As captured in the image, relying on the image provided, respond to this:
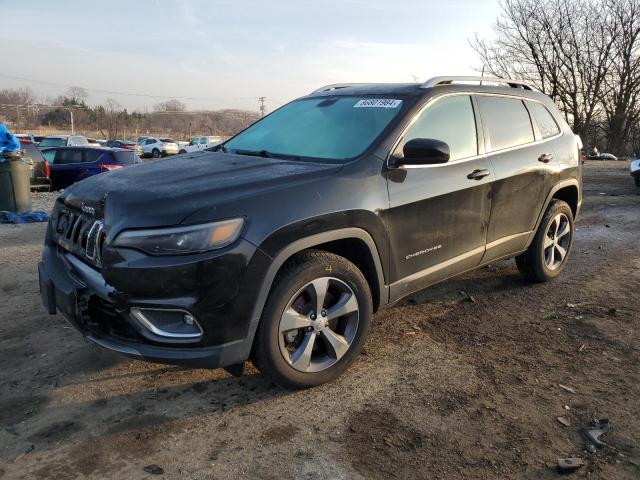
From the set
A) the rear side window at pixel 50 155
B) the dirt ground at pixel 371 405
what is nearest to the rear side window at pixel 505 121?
the dirt ground at pixel 371 405

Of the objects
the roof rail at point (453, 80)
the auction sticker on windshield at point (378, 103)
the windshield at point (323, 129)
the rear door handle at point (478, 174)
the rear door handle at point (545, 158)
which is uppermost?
the roof rail at point (453, 80)

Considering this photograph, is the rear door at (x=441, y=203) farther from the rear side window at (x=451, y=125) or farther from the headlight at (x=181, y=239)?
the headlight at (x=181, y=239)

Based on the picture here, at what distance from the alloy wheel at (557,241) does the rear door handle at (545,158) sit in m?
0.60

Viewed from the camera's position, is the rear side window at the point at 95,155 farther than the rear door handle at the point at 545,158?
Yes

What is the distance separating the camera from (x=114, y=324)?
110 inches

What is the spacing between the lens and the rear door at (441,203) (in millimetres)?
3367

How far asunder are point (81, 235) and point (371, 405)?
1938 mm

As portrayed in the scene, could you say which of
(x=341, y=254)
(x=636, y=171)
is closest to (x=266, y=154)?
(x=341, y=254)

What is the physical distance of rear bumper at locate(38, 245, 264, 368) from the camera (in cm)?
263

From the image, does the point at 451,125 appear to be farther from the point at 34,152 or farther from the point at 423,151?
the point at 34,152

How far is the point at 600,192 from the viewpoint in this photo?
42.3ft

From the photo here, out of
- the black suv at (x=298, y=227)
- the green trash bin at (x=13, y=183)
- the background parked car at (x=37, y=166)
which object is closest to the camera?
the black suv at (x=298, y=227)

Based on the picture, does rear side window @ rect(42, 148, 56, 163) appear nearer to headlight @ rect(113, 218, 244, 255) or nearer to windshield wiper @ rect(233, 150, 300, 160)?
windshield wiper @ rect(233, 150, 300, 160)

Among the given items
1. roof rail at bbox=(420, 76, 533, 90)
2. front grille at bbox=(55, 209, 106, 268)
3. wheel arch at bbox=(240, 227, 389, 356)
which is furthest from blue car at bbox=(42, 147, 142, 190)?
wheel arch at bbox=(240, 227, 389, 356)
